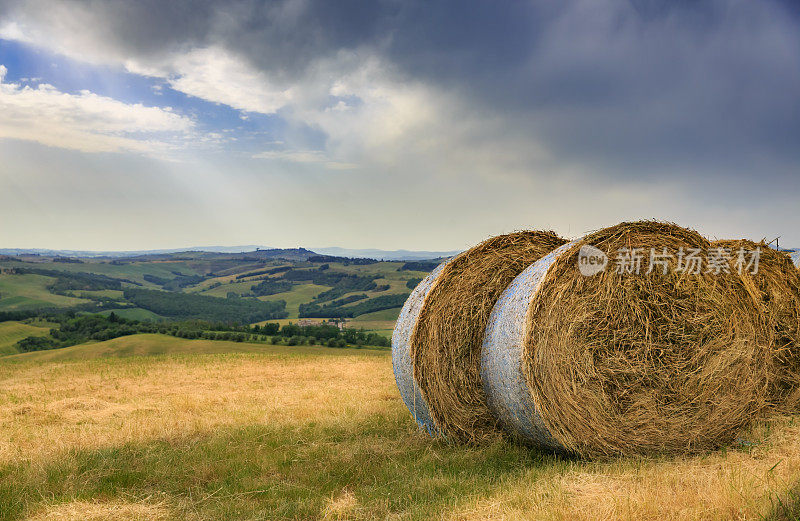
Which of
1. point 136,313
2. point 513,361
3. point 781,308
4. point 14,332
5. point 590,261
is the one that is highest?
point 590,261

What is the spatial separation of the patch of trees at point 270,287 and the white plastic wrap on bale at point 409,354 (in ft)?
309

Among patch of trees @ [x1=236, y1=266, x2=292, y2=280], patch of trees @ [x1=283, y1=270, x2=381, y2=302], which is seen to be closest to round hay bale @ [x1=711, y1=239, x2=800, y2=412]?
patch of trees @ [x1=283, y1=270, x2=381, y2=302]

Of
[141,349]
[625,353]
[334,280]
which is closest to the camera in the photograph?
[625,353]

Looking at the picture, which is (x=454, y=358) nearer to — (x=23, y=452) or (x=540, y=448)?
(x=540, y=448)

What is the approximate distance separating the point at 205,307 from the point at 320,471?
8330 cm

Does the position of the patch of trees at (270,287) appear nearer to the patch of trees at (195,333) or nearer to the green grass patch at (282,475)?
the patch of trees at (195,333)

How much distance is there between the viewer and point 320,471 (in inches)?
235

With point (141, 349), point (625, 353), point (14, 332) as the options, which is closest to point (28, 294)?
point (14, 332)

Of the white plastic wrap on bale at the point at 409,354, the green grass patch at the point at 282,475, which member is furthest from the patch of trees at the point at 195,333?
the green grass patch at the point at 282,475

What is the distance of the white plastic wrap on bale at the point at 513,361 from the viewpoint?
6.00 metres

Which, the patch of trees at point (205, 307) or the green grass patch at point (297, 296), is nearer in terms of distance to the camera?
the patch of trees at point (205, 307)

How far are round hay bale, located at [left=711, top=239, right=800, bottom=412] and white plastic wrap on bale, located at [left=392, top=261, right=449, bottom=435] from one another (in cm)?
373

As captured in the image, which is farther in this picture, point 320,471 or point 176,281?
point 176,281
